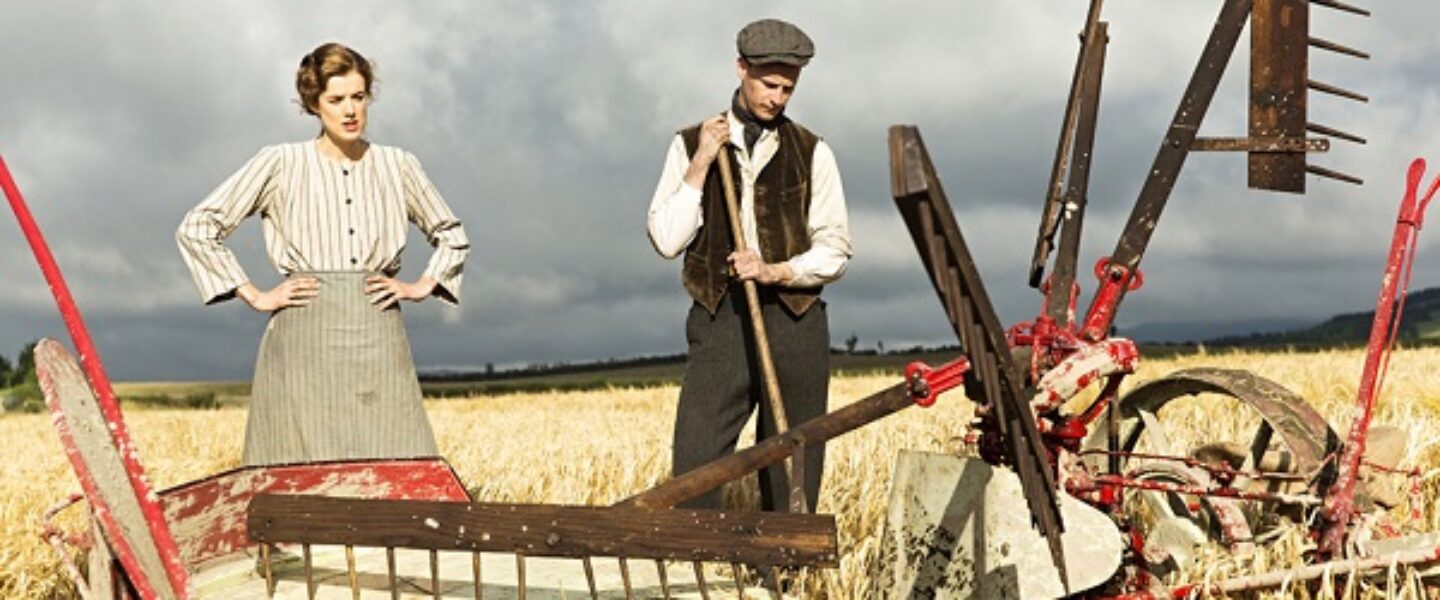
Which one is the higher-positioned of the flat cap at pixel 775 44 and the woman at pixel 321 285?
the flat cap at pixel 775 44

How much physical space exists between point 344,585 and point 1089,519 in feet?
7.14

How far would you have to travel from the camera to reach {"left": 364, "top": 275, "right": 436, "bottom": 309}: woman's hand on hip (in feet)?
16.1

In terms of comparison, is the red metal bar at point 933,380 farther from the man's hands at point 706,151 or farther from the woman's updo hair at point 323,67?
the woman's updo hair at point 323,67

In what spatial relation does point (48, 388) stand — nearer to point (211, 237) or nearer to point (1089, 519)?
point (211, 237)

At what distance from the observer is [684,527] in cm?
326

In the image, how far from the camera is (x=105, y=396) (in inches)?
132

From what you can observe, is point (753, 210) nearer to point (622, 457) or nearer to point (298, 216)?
point (298, 216)

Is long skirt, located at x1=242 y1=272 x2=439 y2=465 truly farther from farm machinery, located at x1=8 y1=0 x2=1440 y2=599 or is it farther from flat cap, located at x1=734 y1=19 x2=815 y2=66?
flat cap, located at x1=734 y1=19 x2=815 y2=66

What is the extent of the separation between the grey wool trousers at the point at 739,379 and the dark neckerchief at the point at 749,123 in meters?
0.53

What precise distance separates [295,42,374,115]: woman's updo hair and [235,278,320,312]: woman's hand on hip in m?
0.63

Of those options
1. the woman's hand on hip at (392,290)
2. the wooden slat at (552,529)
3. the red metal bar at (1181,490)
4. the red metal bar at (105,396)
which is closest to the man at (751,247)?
the woman's hand on hip at (392,290)

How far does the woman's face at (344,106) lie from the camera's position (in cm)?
478

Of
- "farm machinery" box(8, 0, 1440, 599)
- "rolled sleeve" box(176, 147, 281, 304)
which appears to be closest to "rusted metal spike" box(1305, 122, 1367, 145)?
"farm machinery" box(8, 0, 1440, 599)

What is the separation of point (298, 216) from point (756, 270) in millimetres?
1627
